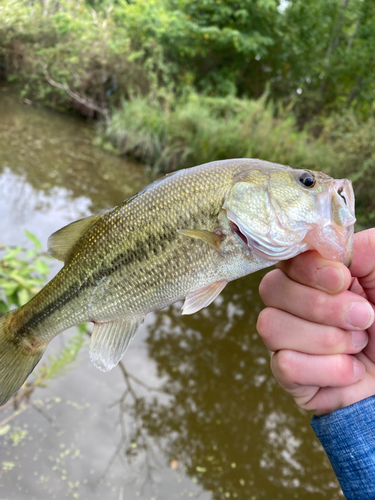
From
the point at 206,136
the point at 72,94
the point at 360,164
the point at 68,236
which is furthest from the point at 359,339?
the point at 72,94

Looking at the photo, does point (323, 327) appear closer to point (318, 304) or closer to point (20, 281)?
point (318, 304)

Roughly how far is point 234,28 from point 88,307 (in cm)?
1955

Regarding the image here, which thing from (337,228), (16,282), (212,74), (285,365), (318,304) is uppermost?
(212,74)

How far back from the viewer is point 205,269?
1185 millimetres

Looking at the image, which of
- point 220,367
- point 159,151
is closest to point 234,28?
point 159,151

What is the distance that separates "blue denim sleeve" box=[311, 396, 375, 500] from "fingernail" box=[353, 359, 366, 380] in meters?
0.09

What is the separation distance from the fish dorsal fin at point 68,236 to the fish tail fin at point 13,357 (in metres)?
0.34

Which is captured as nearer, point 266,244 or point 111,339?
point 266,244

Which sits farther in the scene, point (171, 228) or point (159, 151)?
point (159, 151)

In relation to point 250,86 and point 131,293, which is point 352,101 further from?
point 131,293

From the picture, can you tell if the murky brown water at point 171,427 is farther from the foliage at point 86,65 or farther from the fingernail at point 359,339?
the foliage at point 86,65

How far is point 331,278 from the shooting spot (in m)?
1.15

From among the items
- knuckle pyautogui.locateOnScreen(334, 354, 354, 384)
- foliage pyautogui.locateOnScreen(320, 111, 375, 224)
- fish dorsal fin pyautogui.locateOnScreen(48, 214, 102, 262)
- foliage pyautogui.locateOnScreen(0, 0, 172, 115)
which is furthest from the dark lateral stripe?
foliage pyautogui.locateOnScreen(0, 0, 172, 115)

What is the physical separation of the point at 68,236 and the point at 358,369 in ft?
4.45
